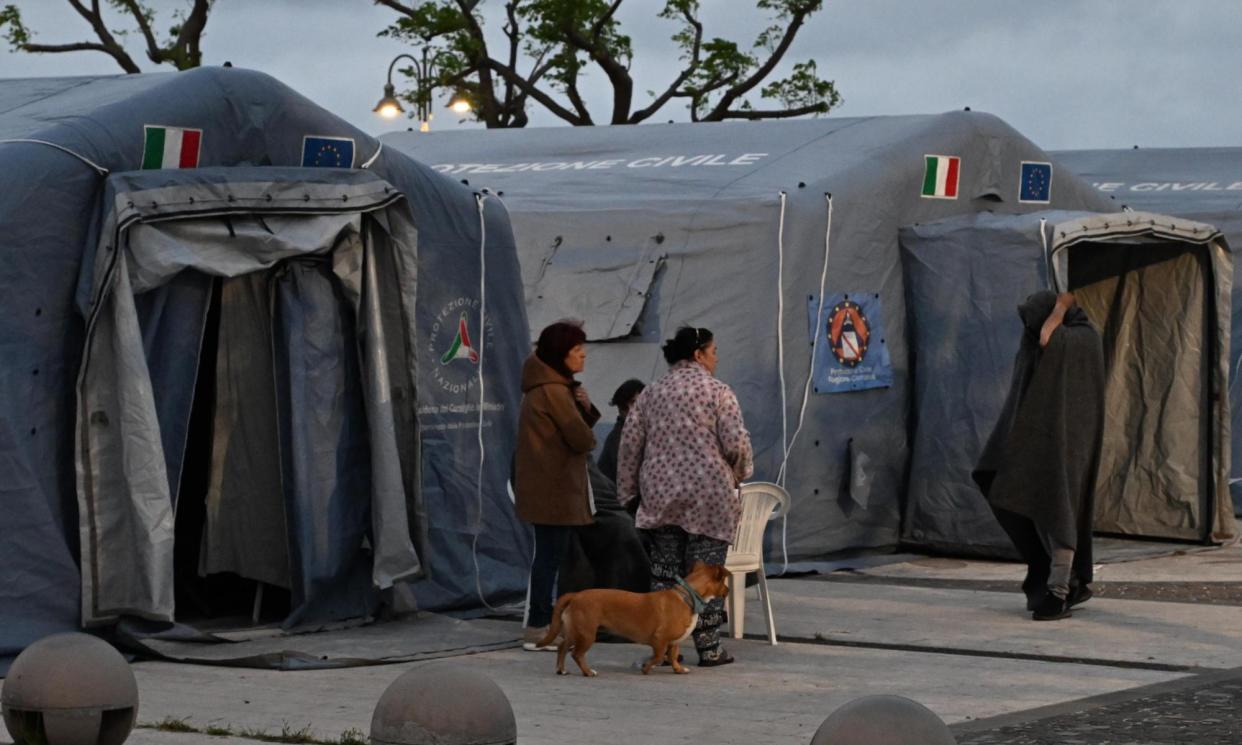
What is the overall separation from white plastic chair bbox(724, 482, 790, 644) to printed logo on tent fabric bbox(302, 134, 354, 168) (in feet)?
8.49

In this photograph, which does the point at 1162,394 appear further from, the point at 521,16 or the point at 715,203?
the point at 521,16

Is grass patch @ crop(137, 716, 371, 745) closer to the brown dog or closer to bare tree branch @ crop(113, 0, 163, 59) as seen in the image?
the brown dog

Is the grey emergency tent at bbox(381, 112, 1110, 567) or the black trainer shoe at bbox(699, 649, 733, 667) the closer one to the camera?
the black trainer shoe at bbox(699, 649, 733, 667)

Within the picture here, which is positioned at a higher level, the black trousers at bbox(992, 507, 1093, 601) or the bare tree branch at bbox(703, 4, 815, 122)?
the bare tree branch at bbox(703, 4, 815, 122)

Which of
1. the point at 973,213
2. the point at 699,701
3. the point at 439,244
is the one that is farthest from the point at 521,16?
the point at 699,701

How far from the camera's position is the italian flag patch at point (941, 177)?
1426 cm

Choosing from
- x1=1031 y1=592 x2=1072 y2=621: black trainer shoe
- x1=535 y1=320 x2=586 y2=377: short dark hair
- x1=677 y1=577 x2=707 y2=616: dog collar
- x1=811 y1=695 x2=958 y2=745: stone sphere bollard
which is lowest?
x1=1031 y1=592 x2=1072 y2=621: black trainer shoe

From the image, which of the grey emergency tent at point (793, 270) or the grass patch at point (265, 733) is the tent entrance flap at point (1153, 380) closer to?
the grey emergency tent at point (793, 270)

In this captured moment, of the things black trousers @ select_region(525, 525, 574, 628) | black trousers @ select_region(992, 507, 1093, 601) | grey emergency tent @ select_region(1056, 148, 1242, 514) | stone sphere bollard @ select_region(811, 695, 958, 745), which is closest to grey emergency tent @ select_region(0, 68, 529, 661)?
black trousers @ select_region(525, 525, 574, 628)

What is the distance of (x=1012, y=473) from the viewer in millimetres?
10930

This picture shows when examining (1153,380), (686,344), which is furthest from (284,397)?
(1153,380)

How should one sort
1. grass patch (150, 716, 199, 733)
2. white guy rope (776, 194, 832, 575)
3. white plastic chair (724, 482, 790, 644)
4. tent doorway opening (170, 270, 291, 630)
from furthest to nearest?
1. white guy rope (776, 194, 832, 575)
2. tent doorway opening (170, 270, 291, 630)
3. white plastic chair (724, 482, 790, 644)
4. grass patch (150, 716, 199, 733)

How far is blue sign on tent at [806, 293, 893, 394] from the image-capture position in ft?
44.1

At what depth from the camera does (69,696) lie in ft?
20.6
